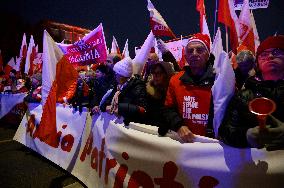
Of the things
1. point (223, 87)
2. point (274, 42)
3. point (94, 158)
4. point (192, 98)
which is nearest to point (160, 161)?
point (192, 98)

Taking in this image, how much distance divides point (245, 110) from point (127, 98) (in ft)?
6.60

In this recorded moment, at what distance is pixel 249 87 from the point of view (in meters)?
2.39

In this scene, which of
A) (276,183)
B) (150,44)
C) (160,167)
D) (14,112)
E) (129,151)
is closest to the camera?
(276,183)

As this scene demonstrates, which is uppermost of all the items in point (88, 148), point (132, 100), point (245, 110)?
point (245, 110)

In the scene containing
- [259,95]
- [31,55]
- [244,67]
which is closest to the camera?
[259,95]

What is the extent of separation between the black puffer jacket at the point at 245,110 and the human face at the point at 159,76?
138 centimetres

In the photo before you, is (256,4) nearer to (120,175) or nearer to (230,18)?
(230,18)

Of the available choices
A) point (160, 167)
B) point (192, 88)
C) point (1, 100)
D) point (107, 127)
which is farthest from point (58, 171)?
point (1, 100)

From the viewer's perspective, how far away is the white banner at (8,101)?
33.1ft

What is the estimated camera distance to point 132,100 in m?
3.97

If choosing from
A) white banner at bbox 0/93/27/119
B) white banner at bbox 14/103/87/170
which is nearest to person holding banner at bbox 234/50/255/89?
white banner at bbox 14/103/87/170

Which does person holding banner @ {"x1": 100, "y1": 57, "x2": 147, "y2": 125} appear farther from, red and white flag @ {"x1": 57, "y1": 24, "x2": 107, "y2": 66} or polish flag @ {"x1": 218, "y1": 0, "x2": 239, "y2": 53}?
polish flag @ {"x1": 218, "y1": 0, "x2": 239, "y2": 53}

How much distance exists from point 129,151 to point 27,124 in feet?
15.4

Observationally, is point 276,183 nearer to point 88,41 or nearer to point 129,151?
point 129,151
